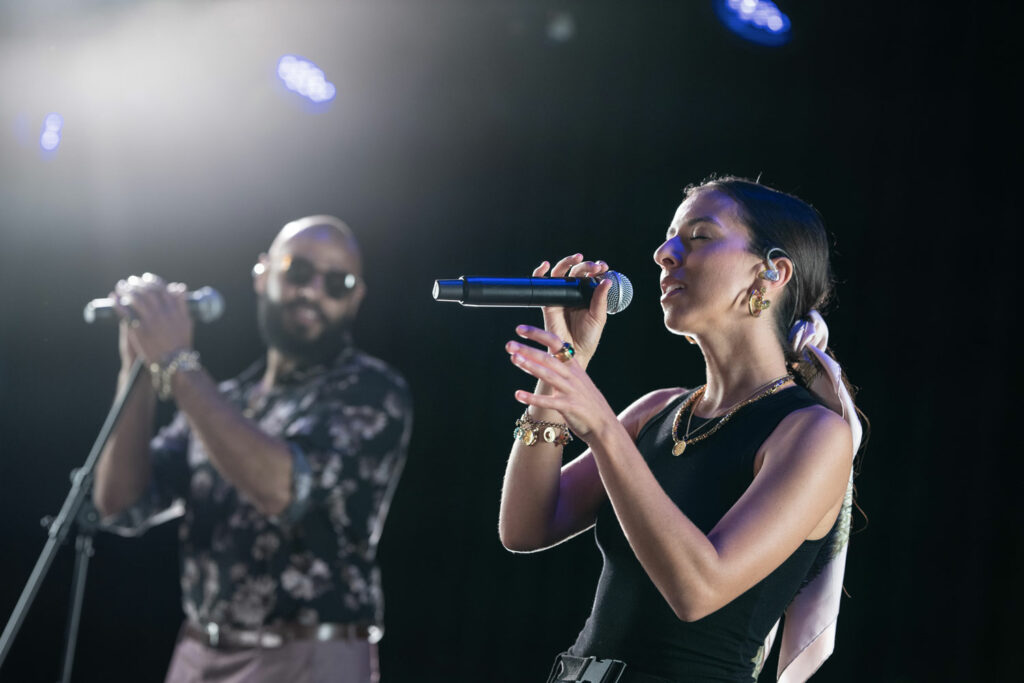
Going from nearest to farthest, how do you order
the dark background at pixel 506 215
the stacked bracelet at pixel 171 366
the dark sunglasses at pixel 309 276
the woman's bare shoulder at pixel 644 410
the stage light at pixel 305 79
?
the woman's bare shoulder at pixel 644 410, the stacked bracelet at pixel 171 366, the dark sunglasses at pixel 309 276, the dark background at pixel 506 215, the stage light at pixel 305 79

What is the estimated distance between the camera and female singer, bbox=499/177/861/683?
1.11 m

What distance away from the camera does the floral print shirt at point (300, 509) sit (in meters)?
2.12

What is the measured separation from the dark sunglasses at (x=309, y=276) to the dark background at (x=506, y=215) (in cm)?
11

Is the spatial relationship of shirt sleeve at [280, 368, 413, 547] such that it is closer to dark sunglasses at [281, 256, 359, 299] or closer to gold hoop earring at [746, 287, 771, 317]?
dark sunglasses at [281, 256, 359, 299]

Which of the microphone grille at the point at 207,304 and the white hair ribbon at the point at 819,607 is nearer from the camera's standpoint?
the white hair ribbon at the point at 819,607

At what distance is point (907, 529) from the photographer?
2766 millimetres

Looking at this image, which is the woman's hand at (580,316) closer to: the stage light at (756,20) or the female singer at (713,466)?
the female singer at (713,466)

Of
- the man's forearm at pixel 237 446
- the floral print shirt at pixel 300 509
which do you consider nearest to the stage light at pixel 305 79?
the floral print shirt at pixel 300 509

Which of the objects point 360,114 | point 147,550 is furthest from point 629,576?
point 360,114

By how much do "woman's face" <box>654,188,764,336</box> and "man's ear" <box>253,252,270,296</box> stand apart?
150 centimetres

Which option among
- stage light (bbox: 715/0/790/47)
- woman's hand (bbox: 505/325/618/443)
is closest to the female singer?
woman's hand (bbox: 505/325/618/443)

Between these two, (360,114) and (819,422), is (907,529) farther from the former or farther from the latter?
(360,114)

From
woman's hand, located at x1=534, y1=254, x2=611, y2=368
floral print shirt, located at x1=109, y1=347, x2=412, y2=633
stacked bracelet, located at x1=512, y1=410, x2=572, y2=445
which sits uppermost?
woman's hand, located at x1=534, y1=254, x2=611, y2=368

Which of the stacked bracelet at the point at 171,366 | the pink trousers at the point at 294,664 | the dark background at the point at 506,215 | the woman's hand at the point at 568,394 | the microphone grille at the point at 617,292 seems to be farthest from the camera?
the dark background at the point at 506,215
